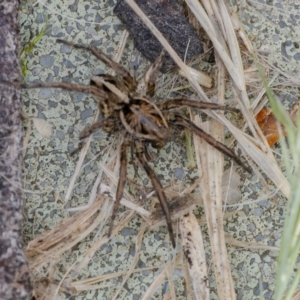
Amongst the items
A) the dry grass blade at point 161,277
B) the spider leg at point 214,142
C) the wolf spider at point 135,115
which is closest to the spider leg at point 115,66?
the wolf spider at point 135,115

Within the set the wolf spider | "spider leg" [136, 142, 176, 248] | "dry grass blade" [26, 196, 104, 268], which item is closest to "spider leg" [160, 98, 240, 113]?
the wolf spider

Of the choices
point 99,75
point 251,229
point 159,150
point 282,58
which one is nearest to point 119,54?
point 99,75

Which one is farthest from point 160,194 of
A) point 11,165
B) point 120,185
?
point 11,165

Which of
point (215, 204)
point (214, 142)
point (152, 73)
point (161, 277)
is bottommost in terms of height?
point (161, 277)

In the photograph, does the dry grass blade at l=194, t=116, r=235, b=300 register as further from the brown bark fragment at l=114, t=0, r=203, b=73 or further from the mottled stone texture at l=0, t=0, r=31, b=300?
the mottled stone texture at l=0, t=0, r=31, b=300

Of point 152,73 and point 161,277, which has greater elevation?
point 152,73

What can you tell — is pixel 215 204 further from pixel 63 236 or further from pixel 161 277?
pixel 63 236

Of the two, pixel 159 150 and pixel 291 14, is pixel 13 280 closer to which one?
pixel 159 150

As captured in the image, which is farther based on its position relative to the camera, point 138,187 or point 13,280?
point 138,187
